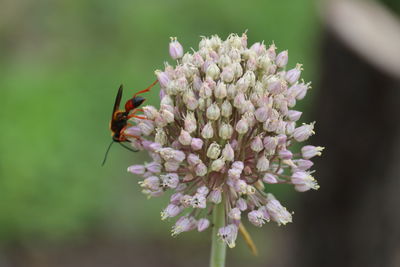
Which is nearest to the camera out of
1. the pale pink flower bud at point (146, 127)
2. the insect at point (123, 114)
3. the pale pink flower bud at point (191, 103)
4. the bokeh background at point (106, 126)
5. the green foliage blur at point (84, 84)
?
Result: the pale pink flower bud at point (191, 103)

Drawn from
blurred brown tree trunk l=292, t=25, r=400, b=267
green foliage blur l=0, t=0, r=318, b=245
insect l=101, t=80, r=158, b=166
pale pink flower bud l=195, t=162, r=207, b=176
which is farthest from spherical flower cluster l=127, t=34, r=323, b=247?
green foliage blur l=0, t=0, r=318, b=245

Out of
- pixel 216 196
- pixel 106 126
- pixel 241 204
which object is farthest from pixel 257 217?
pixel 106 126

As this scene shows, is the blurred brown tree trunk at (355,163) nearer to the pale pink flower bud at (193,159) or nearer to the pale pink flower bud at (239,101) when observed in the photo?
the pale pink flower bud at (239,101)

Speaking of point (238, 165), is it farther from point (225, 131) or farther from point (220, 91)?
point (220, 91)

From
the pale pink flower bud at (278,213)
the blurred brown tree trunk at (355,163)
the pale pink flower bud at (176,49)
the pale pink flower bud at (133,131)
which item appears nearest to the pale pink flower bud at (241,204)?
the pale pink flower bud at (278,213)

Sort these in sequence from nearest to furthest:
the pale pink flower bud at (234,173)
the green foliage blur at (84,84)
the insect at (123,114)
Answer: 1. the pale pink flower bud at (234,173)
2. the insect at (123,114)
3. the green foliage blur at (84,84)

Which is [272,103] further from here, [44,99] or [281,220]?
[44,99]
